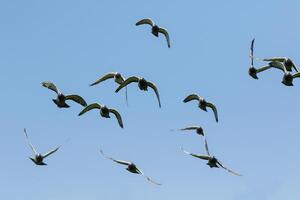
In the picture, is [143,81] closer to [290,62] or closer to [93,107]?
[93,107]

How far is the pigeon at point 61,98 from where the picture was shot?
217ft

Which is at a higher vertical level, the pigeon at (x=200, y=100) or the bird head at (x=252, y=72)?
the bird head at (x=252, y=72)

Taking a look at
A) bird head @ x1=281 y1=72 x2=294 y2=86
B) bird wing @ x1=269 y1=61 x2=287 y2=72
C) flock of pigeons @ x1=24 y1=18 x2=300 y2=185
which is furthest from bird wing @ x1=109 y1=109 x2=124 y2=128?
bird wing @ x1=269 y1=61 x2=287 y2=72

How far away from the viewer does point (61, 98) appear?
66375 mm

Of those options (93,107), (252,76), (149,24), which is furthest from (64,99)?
(252,76)

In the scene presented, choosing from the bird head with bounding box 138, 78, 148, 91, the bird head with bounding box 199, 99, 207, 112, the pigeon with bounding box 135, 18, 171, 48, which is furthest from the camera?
the pigeon with bounding box 135, 18, 171, 48

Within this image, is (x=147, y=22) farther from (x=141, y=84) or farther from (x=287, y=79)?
(x=287, y=79)

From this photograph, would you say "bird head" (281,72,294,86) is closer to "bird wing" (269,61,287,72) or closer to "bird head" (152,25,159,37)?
"bird wing" (269,61,287,72)

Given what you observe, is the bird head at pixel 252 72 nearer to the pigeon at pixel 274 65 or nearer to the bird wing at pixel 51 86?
the pigeon at pixel 274 65

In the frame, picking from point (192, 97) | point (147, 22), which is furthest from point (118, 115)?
point (147, 22)

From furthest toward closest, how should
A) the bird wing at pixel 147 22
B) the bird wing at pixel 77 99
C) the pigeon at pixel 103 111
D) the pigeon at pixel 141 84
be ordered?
the bird wing at pixel 147 22, the bird wing at pixel 77 99, the pigeon at pixel 141 84, the pigeon at pixel 103 111

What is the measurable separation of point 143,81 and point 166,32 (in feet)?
32.8

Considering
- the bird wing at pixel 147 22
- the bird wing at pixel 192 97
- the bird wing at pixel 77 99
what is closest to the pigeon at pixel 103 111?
the bird wing at pixel 77 99

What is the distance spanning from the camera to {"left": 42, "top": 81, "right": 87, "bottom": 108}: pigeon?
217ft
